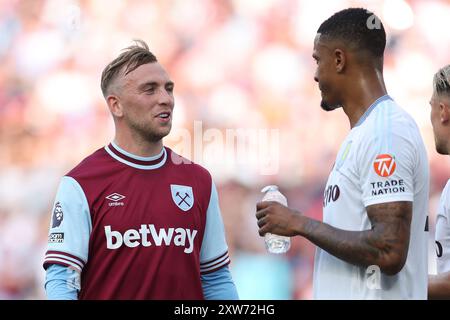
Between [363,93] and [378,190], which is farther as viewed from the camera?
[363,93]

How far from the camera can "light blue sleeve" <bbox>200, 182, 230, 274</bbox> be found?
271cm

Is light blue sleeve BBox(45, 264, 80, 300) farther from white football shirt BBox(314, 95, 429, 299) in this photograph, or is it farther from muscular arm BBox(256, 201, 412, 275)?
white football shirt BBox(314, 95, 429, 299)

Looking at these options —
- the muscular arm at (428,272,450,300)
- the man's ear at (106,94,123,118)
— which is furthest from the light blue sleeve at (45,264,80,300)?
the muscular arm at (428,272,450,300)

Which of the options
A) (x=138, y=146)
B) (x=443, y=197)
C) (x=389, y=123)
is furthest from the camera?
(x=443, y=197)

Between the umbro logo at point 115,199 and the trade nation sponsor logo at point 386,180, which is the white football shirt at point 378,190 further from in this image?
the umbro logo at point 115,199

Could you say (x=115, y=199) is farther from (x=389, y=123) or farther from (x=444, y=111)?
(x=444, y=111)

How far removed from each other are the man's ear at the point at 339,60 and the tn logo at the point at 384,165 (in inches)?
14.1

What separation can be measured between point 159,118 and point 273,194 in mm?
528

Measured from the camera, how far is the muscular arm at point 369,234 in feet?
7.05

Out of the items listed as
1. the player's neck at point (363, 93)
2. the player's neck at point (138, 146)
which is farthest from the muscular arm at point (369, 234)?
the player's neck at point (138, 146)

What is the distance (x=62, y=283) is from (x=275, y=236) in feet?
2.34

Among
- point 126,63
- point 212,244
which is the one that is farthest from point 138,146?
point 212,244

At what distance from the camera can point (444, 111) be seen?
285 cm

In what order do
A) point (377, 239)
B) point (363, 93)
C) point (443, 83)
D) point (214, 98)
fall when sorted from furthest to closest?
point (214, 98) → point (443, 83) → point (363, 93) → point (377, 239)
